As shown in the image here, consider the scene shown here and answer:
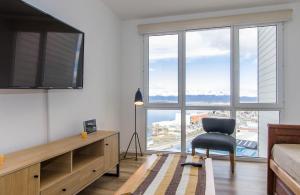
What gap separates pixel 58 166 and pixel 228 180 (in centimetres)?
208

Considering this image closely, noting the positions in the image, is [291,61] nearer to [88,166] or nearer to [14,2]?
[88,166]

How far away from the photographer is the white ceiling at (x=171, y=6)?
11.5ft

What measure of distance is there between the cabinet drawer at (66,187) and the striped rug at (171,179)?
0.73 meters

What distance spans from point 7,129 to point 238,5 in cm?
360

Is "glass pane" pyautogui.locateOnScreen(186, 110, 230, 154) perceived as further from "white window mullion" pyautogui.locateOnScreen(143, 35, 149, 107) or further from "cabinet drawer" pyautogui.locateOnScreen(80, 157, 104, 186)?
"cabinet drawer" pyautogui.locateOnScreen(80, 157, 104, 186)

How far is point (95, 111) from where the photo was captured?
344 centimetres

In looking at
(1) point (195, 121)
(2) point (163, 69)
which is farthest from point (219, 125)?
(2) point (163, 69)

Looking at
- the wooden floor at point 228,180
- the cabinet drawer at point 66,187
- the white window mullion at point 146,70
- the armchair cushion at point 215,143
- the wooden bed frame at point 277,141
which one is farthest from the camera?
the white window mullion at point 146,70

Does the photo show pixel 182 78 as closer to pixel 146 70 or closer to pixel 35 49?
pixel 146 70

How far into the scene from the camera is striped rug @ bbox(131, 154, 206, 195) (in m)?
1.63

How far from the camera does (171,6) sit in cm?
368

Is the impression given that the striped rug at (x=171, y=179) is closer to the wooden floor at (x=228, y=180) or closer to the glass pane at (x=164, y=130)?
the wooden floor at (x=228, y=180)

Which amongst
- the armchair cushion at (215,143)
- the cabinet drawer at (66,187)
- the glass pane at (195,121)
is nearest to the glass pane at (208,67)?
the glass pane at (195,121)

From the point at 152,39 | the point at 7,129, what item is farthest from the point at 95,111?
the point at 152,39
